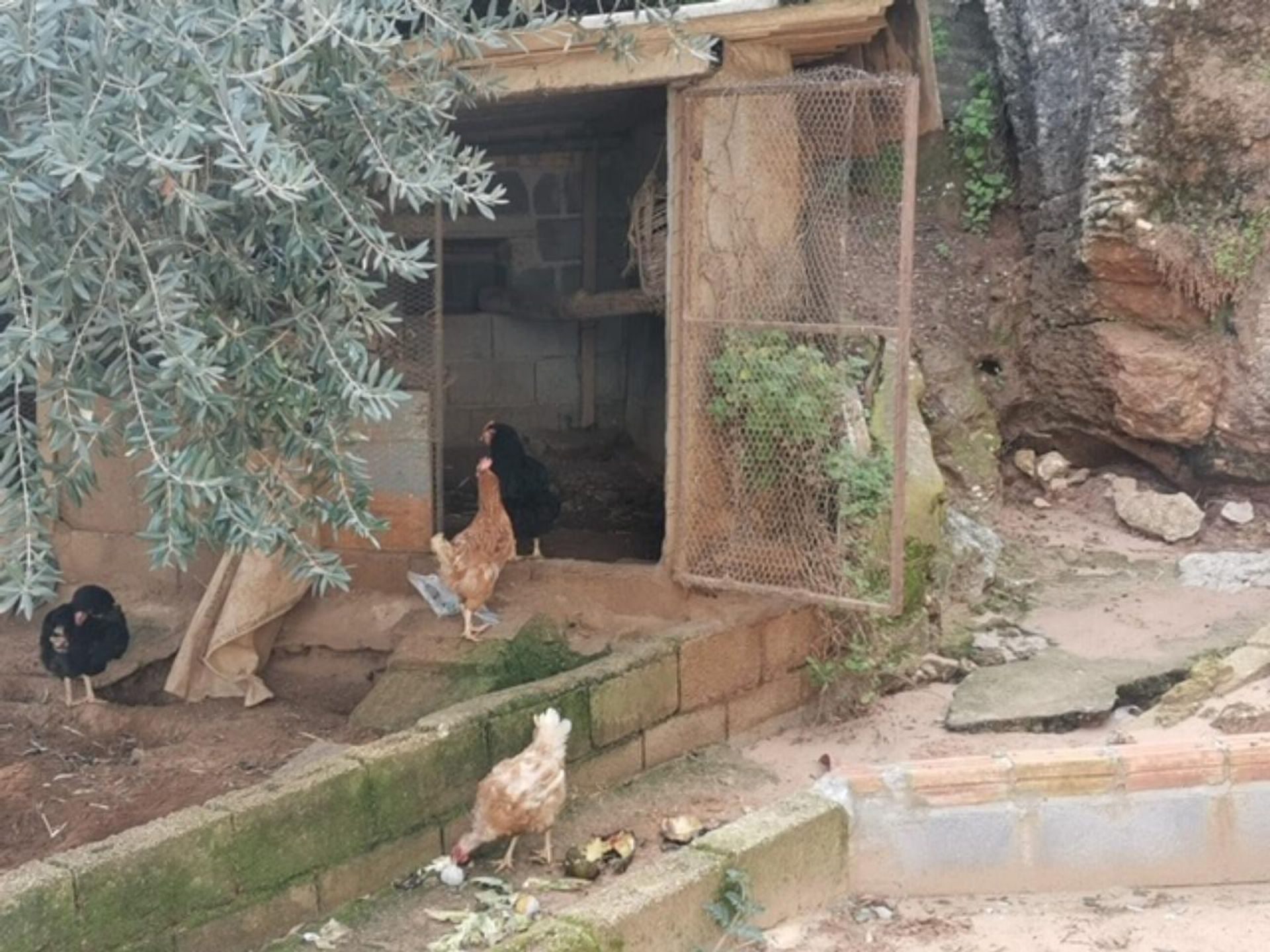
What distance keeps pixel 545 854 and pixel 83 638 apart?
2687mm

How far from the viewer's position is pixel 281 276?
3.70 m

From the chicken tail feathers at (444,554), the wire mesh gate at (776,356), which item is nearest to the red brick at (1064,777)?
the wire mesh gate at (776,356)

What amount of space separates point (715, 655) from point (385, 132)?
297 centimetres

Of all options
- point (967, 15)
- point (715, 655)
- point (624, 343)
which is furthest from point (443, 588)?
point (967, 15)

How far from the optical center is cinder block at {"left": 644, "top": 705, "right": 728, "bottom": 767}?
5.61m

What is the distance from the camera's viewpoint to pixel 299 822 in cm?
426

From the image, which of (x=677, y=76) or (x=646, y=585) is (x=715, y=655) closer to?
(x=646, y=585)

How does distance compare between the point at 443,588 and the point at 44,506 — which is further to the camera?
the point at 443,588

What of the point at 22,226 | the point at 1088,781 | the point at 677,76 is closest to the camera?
the point at 22,226

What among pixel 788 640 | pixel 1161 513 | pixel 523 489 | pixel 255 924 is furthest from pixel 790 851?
pixel 1161 513

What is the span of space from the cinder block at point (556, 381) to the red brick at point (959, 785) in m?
6.64

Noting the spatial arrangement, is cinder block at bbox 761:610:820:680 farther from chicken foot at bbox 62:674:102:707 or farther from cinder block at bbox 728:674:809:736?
chicken foot at bbox 62:674:102:707

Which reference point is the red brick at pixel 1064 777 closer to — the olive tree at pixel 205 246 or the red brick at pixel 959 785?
the red brick at pixel 959 785

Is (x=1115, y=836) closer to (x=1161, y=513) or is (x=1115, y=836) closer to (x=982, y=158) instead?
(x=1161, y=513)
